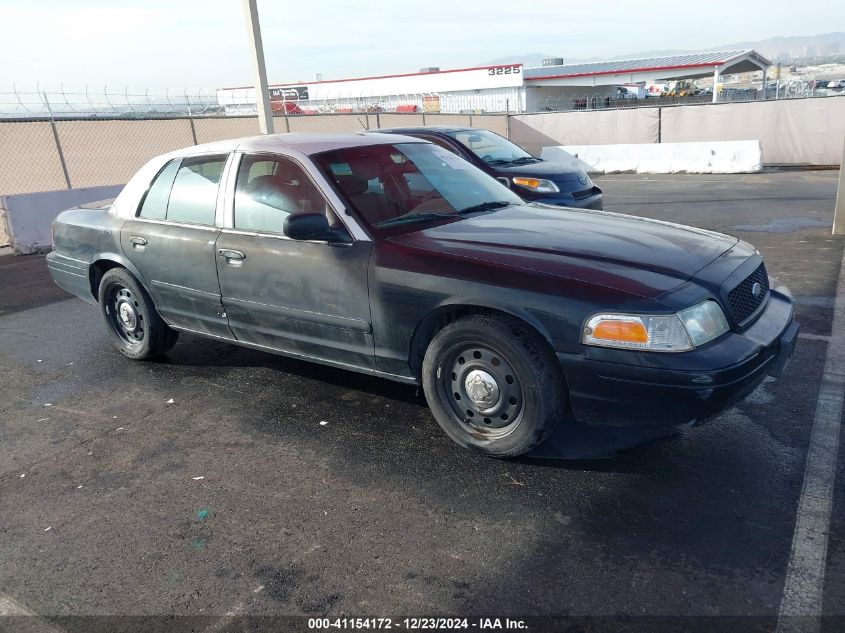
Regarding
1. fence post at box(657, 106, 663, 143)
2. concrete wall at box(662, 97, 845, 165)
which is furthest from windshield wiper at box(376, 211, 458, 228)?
fence post at box(657, 106, 663, 143)

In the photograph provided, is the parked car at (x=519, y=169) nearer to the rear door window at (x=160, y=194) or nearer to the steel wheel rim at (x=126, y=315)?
the rear door window at (x=160, y=194)

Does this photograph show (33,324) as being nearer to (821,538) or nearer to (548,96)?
(821,538)

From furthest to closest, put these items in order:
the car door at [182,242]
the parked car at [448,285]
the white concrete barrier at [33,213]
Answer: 1. the white concrete barrier at [33,213]
2. the car door at [182,242]
3. the parked car at [448,285]

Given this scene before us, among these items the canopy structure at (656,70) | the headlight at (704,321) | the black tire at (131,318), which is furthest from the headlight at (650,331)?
the canopy structure at (656,70)

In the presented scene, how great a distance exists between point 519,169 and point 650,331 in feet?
22.5

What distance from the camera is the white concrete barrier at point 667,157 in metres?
17.9

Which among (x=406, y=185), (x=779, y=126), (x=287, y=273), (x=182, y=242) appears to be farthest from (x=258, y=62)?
(x=779, y=126)

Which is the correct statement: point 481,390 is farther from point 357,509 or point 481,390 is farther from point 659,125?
point 659,125

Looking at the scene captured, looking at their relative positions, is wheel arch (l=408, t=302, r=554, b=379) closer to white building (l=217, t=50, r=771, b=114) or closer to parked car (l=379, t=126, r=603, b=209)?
parked car (l=379, t=126, r=603, b=209)

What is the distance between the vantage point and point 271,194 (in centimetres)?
436

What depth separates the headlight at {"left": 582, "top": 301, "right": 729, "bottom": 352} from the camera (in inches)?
123

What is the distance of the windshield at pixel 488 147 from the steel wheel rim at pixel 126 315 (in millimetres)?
5780

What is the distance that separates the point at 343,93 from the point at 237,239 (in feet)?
178

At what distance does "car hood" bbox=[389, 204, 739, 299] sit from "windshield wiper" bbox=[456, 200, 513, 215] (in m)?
0.10
